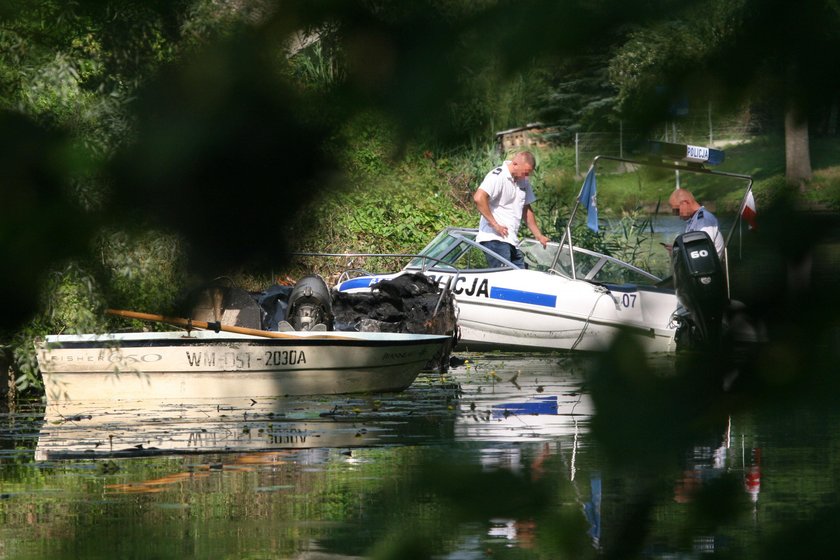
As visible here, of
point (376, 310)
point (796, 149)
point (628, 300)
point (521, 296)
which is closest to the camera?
point (796, 149)

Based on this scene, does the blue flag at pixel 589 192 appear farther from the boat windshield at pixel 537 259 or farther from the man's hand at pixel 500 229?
the boat windshield at pixel 537 259

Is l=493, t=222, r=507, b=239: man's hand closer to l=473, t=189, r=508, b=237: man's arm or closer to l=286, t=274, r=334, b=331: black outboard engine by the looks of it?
l=473, t=189, r=508, b=237: man's arm

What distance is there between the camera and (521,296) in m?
15.6

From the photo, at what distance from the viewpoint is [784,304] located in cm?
189

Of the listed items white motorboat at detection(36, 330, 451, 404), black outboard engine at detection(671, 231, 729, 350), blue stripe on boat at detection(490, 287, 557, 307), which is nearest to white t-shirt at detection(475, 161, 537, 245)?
blue stripe on boat at detection(490, 287, 557, 307)

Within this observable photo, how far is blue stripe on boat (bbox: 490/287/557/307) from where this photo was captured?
50.8 feet

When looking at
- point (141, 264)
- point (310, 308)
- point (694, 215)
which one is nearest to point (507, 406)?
point (310, 308)

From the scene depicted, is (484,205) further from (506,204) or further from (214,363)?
(214,363)

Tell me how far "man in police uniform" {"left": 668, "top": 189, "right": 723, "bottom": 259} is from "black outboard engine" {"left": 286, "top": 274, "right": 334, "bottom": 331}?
11.0m

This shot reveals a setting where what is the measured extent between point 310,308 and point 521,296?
290 cm

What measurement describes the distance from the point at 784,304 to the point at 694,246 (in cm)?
64

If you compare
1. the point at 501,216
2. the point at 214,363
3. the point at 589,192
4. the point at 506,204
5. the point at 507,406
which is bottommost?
the point at 507,406

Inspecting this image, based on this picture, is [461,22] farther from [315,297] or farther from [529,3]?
[315,297]

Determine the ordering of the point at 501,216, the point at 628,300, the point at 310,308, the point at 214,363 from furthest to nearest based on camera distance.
Result: the point at 501,216
the point at 310,308
the point at 214,363
the point at 628,300
